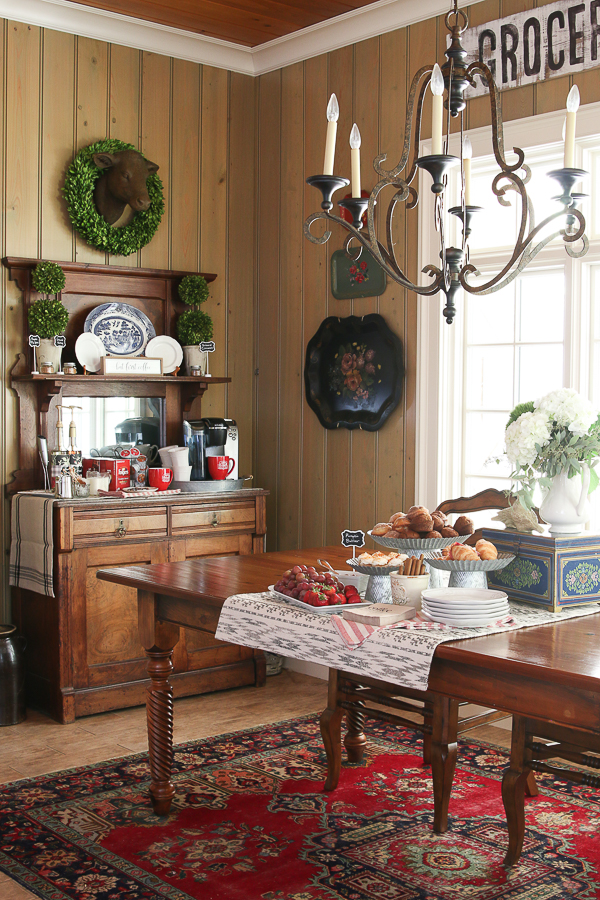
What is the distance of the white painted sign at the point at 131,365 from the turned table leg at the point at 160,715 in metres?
1.81

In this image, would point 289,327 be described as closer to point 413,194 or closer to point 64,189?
point 64,189

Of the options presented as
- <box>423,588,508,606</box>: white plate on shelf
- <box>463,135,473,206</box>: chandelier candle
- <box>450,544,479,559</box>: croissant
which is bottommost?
<box>423,588,508,606</box>: white plate on shelf

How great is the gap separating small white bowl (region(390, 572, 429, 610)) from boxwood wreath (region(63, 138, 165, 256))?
2.88 metres

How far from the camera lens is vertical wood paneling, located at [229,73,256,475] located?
17.6 feet

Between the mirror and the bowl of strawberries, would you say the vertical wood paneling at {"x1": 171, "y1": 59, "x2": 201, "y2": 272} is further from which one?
the bowl of strawberries

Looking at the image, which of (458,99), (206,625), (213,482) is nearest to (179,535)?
(213,482)

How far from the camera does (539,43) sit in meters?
3.90

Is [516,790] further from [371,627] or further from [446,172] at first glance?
[446,172]

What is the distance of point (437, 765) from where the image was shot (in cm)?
289

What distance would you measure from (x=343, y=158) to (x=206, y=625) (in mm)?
2907

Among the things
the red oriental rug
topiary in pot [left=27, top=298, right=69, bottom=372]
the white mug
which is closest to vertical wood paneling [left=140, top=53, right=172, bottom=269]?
topiary in pot [left=27, top=298, right=69, bottom=372]

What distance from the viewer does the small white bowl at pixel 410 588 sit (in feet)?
8.32

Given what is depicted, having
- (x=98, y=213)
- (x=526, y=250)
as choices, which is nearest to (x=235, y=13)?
(x=98, y=213)

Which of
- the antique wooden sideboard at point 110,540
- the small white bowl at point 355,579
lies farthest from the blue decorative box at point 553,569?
the antique wooden sideboard at point 110,540
